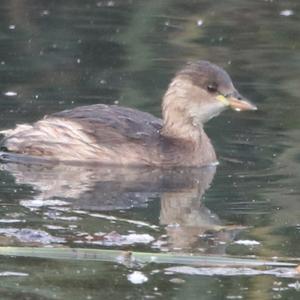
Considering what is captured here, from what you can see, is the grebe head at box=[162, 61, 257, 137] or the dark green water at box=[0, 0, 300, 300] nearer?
the dark green water at box=[0, 0, 300, 300]

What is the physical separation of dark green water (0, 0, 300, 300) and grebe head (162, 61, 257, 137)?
376 millimetres

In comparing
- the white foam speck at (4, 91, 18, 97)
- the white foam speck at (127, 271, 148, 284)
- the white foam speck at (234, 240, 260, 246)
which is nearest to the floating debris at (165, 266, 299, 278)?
the white foam speck at (127, 271, 148, 284)

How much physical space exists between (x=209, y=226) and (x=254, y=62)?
5.89 metres

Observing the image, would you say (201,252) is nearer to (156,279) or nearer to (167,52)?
(156,279)

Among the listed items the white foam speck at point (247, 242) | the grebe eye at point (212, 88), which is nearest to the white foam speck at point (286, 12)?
the grebe eye at point (212, 88)

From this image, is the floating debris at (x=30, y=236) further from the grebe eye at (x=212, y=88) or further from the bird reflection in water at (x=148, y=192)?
the grebe eye at (x=212, y=88)

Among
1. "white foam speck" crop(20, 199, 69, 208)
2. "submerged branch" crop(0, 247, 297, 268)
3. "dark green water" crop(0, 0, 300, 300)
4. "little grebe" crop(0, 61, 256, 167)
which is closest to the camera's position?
"dark green water" crop(0, 0, 300, 300)

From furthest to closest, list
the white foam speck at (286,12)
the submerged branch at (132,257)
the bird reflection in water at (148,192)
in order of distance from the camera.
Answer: the white foam speck at (286,12) < the bird reflection in water at (148,192) < the submerged branch at (132,257)

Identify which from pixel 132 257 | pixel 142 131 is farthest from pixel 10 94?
pixel 132 257

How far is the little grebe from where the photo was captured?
1073 cm

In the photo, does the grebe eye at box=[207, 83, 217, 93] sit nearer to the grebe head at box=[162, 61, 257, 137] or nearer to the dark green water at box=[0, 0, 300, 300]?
the grebe head at box=[162, 61, 257, 137]

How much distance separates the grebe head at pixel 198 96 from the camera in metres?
10.9

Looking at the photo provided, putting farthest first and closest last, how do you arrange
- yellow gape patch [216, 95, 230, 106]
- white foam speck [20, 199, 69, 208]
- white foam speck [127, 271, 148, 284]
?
yellow gape patch [216, 95, 230, 106] → white foam speck [20, 199, 69, 208] → white foam speck [127, 271, 148, 284]

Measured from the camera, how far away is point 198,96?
434 inches
